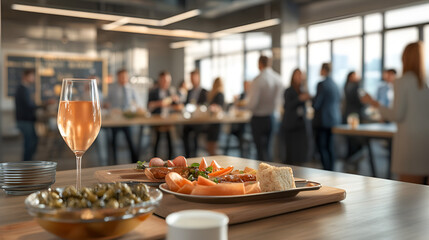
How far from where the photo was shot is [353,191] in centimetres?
105

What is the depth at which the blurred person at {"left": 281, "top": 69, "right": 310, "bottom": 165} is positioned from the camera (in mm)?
5762

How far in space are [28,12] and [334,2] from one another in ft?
21.3

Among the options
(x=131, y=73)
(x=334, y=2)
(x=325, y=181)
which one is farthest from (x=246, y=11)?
(x=325, y=181)

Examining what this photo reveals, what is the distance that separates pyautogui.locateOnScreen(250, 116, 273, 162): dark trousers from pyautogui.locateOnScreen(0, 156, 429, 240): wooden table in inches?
185

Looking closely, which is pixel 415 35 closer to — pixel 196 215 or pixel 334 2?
pixel 334 2

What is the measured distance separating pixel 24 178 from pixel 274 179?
1.91 ft

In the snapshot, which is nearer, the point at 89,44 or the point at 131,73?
the point at 89,44

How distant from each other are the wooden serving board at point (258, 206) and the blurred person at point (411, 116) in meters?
2.72

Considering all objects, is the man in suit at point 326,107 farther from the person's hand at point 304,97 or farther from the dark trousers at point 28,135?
the dark trousers at point 28,135

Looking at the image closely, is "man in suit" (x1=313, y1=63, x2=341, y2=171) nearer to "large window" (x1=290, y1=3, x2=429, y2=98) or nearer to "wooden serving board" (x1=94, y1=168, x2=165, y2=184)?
"large window" (x1=290, y1=3, x2=429, y2=98)

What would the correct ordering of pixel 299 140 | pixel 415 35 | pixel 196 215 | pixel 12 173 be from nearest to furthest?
pixel 196 215, pixel 12 173, pixel 299 140, pixel 415 35

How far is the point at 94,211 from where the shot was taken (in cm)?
57

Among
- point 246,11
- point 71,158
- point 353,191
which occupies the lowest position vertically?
point 71,158

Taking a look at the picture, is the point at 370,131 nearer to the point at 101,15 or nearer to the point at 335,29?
the point at 101,15
